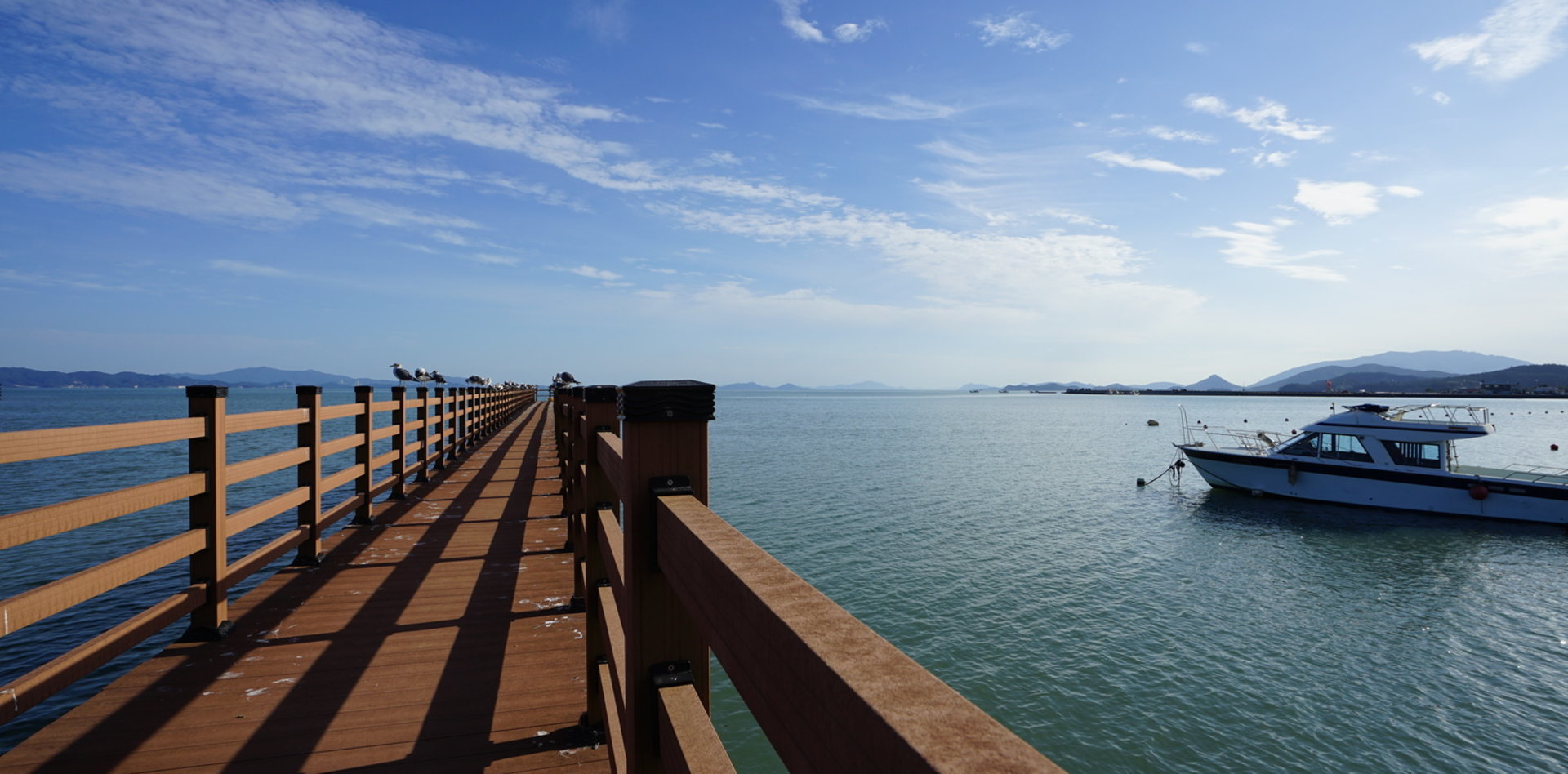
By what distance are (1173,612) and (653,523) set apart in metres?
12.4

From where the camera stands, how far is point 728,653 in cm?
103

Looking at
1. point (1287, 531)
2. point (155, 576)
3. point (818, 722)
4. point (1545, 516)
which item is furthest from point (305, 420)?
point (1545, 516)

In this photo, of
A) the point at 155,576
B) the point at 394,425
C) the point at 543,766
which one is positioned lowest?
the point at 155,576

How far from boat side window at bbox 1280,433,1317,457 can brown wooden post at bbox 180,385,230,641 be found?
1057 inches

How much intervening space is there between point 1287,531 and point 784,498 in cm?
1326

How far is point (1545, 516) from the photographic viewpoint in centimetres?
1881

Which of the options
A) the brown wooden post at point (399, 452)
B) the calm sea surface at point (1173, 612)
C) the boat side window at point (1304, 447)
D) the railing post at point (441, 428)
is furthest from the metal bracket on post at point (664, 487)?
the boat side window at point (1304, 447)

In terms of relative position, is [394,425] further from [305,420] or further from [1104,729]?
[1104,729]

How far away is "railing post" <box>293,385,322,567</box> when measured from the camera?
219 inches

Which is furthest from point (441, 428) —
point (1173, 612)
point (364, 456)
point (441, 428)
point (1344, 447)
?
point (1344, 447)

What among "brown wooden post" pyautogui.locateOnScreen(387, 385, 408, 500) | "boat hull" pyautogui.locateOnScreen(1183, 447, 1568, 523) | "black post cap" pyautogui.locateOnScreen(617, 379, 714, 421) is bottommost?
"boat hull" pyautogui.locateOnScreen(1183, 447, 1568, 523)

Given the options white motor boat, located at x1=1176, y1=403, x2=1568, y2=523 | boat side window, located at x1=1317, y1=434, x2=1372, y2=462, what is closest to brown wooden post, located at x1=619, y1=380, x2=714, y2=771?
white motor boat, located at x1=1176, y1=403, x2=1568, y2=523

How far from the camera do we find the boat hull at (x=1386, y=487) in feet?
62.1

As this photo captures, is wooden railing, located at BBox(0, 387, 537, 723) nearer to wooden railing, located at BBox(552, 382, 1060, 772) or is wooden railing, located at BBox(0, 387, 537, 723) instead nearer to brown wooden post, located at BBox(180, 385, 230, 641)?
brown wooden post, located at BBox(180, 385, 230, 641)
